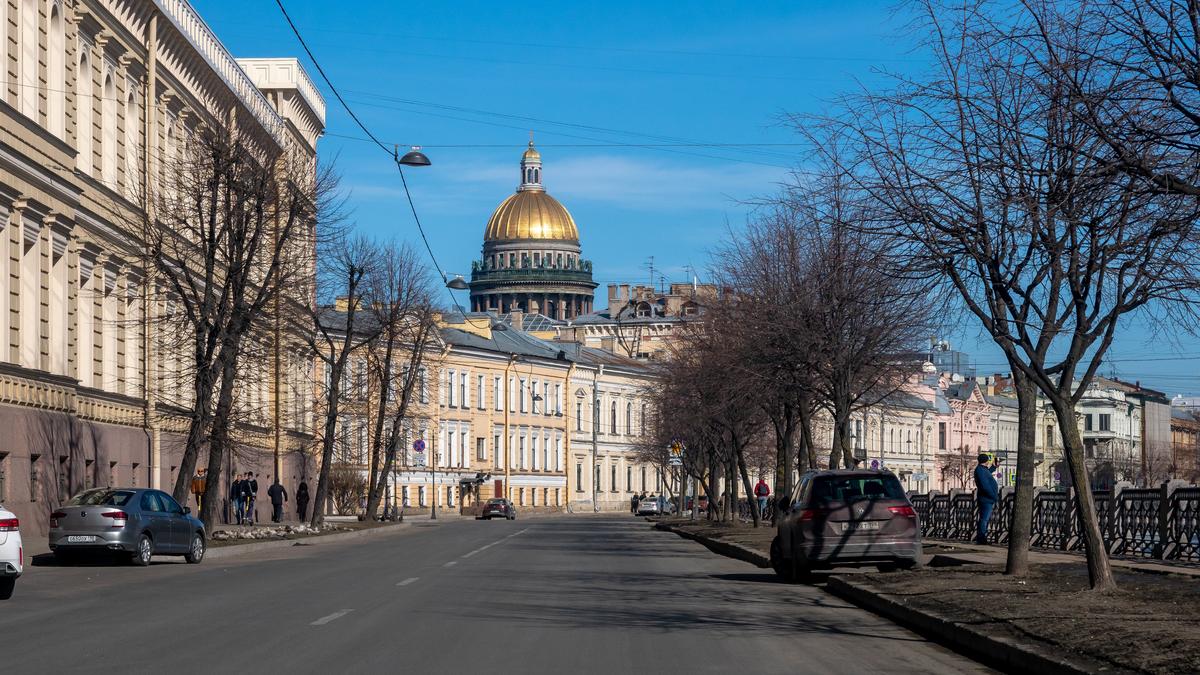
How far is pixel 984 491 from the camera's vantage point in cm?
3086

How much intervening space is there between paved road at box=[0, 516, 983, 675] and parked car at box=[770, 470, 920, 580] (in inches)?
35.8

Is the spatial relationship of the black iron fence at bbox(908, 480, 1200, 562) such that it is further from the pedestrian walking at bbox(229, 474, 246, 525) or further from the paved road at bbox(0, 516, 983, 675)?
the pedestrian walking at bbox(229, 474, 246, 525)

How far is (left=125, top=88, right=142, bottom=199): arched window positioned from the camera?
148 ft

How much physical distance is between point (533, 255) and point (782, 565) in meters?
167

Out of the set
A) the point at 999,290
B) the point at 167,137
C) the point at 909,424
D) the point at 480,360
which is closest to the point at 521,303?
the point at 909,424

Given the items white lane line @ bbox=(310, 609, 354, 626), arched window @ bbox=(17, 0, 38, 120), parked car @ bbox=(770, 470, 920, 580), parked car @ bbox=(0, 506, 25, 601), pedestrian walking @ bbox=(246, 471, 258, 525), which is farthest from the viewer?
pedestrian walking @ bbox=(246, 471, 258, 525)

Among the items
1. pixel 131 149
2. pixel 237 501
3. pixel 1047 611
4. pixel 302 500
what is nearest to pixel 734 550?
pixel 1047 611

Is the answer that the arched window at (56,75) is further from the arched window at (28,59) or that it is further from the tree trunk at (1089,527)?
the tree trunk at (1089,527)

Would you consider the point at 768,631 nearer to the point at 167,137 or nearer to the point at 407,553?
the point at 407,553

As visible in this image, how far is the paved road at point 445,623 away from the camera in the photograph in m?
12.6

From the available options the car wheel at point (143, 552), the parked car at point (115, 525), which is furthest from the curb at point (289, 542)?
the car wheel at point (143, 552)

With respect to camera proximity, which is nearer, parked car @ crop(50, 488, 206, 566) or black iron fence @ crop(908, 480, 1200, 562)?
black iron fence @ crop(908, 480, 1200, 562)

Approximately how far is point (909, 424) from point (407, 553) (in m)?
108

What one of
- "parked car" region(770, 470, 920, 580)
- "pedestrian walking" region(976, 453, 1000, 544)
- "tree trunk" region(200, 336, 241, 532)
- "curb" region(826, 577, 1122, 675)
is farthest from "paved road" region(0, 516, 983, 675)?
"tree trunk" region(200, 336, 241, 532)
